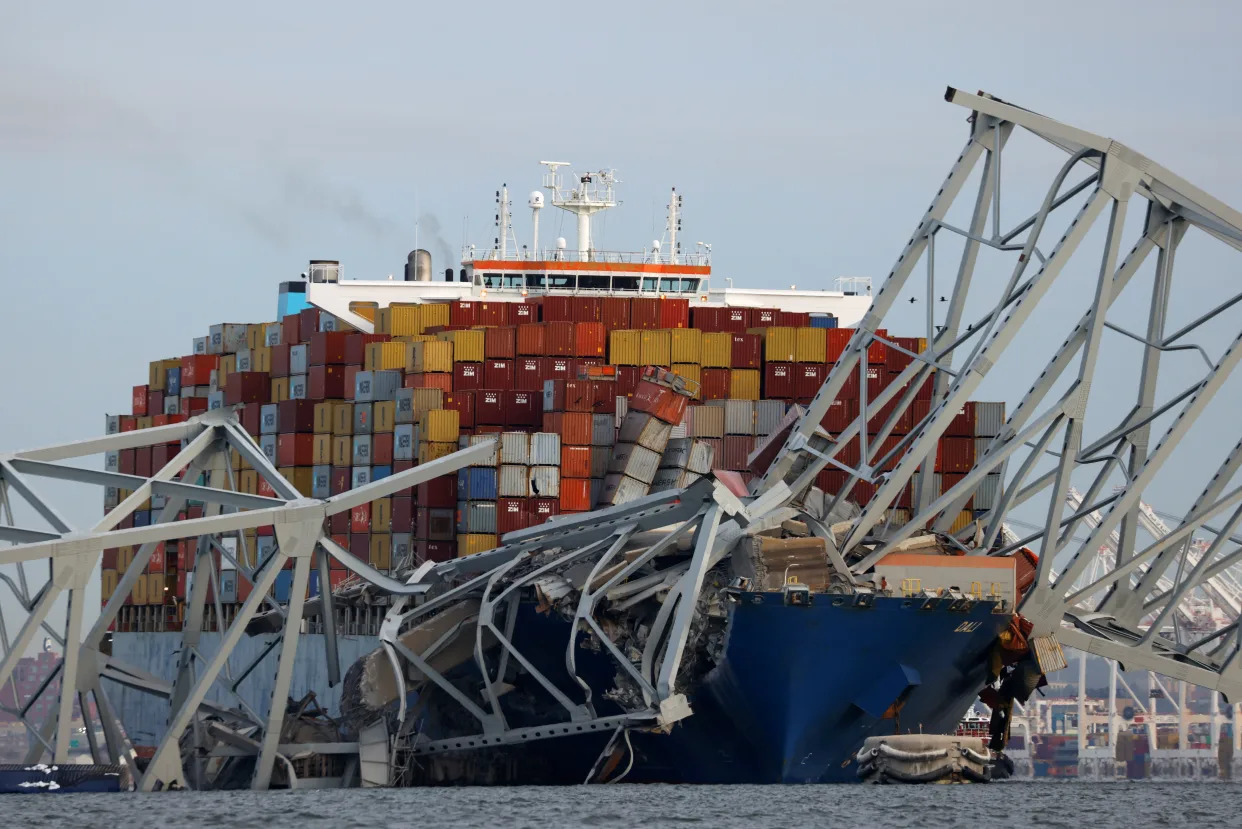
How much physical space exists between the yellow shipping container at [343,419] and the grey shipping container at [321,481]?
125 cm

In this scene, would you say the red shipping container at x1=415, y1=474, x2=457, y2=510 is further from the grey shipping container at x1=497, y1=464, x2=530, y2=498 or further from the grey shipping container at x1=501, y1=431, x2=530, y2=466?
the grey shipping container at x1=501, y1=431, x2=530, y2=466

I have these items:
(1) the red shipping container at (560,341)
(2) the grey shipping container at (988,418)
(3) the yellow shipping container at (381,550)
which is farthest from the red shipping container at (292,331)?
(2) the grey shipping container at (988,418)

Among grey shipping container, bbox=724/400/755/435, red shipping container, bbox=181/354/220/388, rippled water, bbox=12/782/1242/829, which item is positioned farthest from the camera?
red shipping container, bbox=181/354/220/388

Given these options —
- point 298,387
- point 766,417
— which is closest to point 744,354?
point 766,417

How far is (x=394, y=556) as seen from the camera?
192 ft

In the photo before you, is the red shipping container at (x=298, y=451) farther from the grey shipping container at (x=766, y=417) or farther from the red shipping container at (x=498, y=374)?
the grey shipping container at (x=766, y=417)

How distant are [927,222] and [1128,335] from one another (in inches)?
195

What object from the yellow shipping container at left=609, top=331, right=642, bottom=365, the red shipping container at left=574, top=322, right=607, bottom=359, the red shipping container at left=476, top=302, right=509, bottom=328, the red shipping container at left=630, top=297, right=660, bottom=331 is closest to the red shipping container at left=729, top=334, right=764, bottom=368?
the yellow shipping container at left=609, top=331, right=642, bottom=365

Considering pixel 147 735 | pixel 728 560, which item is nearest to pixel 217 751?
pixel 728 560

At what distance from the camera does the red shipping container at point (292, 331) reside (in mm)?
70750

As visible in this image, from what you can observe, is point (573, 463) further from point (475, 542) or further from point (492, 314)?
point (492, 314)

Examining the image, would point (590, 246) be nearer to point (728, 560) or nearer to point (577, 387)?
point (577, 387)

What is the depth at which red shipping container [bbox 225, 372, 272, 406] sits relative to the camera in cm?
6925

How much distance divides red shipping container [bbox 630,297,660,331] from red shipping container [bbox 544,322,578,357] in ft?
15.6
